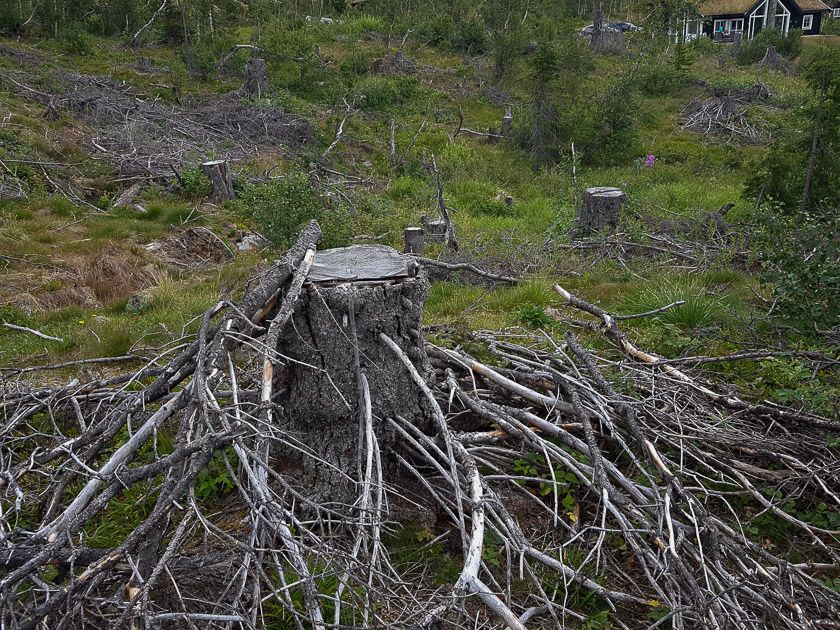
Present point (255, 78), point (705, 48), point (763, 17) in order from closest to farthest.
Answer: point (255, 78) < point (705, 48) < point (763, 17)

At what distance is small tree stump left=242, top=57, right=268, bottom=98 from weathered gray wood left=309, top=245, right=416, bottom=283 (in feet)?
Result: 42.4

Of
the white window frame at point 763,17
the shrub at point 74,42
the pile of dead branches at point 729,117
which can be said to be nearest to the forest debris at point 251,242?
the shrub at point 74,42

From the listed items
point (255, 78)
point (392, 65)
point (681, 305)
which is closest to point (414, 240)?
point (681, 305)

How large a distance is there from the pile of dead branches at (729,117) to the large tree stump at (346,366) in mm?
14576

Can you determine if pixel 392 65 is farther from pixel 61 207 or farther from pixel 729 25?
pixel 729 25

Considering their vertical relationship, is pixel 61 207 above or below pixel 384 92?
above

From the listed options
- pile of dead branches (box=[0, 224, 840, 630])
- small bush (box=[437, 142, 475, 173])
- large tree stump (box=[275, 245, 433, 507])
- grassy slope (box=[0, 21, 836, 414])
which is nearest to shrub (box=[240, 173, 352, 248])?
grassy slope (box=[0, 21, 836, 414])

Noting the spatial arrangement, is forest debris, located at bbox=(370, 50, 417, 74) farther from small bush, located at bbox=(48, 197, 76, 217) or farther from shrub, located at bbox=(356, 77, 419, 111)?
small bush, located at bbox=(48, 197, 76, 217)

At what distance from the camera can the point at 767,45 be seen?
23.6m

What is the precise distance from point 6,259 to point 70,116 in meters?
5.95

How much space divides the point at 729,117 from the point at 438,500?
16.3m

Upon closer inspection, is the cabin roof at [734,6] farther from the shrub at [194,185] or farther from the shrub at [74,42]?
the shrub at [194,185]

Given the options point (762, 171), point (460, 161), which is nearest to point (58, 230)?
point (460, 161)

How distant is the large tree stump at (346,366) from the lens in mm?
2641
